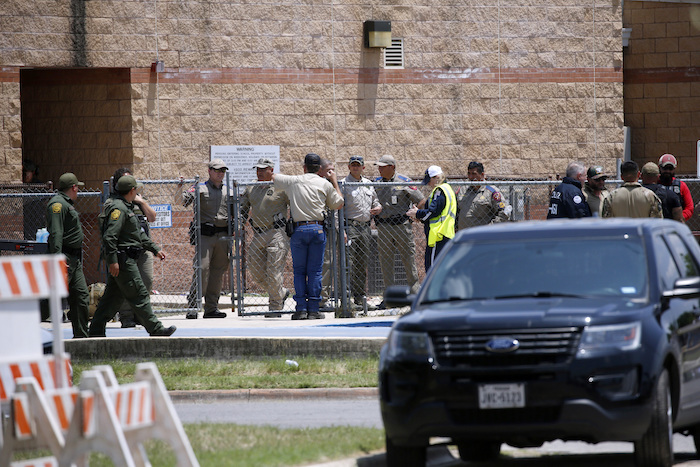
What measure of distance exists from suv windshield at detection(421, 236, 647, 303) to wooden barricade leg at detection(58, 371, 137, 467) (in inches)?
102

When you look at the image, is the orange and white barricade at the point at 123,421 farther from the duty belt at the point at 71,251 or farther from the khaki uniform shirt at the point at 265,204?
the khaki uniform shirt at the point at 265,204

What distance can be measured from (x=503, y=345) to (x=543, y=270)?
1.06m

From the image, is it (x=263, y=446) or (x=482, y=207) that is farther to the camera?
(x=482, y=207)

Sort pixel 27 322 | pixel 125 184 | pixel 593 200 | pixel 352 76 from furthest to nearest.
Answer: pixel 352 76 → pixel 593 200 → pixel 125 184 → pixel 27 322

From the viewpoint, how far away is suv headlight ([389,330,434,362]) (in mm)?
7078

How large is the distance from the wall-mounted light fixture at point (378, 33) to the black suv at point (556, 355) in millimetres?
14590

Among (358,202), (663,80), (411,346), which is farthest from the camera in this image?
(663,80)

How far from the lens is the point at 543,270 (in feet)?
25.6

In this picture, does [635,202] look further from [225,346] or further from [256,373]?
[225,346]

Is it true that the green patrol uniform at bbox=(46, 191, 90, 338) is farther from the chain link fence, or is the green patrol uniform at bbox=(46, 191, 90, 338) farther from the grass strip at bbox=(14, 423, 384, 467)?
the grass strip at bbox=(14, 423, 384, 467)

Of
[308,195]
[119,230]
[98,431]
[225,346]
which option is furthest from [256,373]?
[98,431]

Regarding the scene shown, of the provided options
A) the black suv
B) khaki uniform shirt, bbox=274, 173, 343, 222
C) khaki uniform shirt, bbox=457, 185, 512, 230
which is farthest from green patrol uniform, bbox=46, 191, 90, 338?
the black suv

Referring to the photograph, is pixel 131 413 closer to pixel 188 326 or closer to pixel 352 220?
pixel 188 326

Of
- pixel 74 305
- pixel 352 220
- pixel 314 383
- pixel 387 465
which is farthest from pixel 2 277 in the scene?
pixel 352 220
